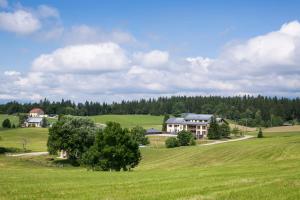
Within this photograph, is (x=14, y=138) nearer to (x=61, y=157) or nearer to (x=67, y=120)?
(x=61, y=157)

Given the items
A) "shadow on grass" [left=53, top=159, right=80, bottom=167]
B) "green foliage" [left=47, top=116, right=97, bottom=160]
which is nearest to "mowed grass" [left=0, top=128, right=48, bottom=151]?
"shadow on grass" [left=53, top=159, right=80, bottom=167]

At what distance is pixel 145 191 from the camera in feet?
77.4

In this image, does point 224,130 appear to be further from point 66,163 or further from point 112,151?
point 112,151

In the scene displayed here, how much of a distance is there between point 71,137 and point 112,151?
36.2 metres

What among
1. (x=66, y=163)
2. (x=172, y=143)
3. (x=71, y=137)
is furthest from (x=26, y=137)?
(x=71, y=137)

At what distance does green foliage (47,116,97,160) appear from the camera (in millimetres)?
101562

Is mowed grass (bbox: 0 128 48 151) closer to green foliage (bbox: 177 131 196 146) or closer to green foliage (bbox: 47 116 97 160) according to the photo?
green foliage (bbox: 177 131 196 146)

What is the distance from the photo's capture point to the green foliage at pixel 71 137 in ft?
333

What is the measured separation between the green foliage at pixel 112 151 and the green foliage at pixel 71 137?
32335mm

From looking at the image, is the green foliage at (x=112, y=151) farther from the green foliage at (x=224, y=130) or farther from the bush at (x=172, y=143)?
the green foliage at (x=224, y=130)

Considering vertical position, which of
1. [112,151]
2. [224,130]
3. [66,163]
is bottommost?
[66,163]

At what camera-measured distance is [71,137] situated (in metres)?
102

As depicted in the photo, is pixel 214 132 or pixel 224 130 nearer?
pixel 214 132

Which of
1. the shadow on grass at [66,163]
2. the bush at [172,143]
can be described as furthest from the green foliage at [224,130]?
the shadow on grass at [66,163]
